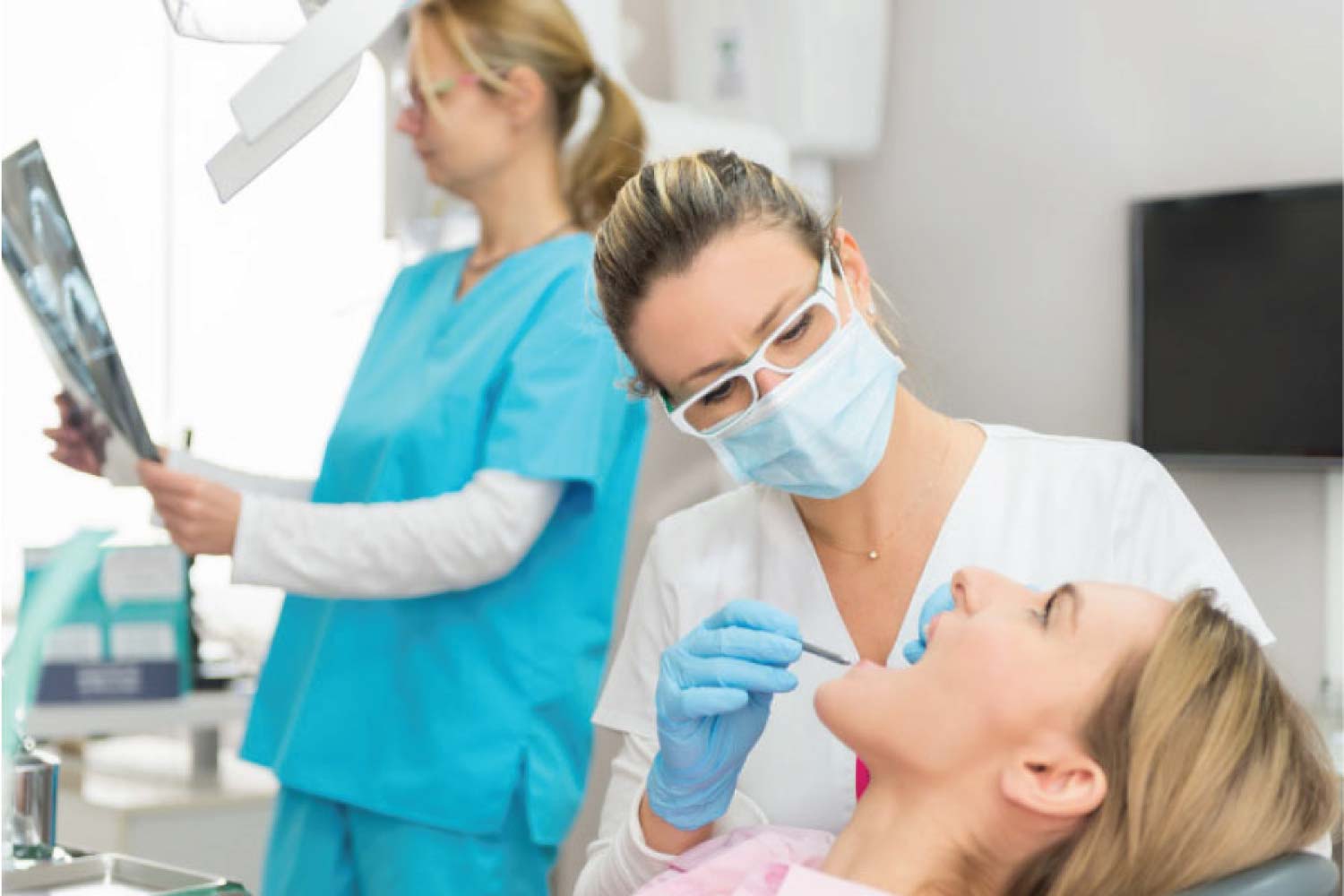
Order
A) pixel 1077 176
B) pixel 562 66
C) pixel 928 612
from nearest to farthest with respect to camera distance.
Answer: pixel 928 612
pixel 562 66
pixel 1077 176

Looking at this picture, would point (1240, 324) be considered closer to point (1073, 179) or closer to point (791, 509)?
point (1073, 179)

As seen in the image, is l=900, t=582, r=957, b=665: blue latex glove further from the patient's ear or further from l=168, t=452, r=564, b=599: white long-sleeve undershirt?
l=168, t=452, r=564, b=599: white long-sleeve undershirt

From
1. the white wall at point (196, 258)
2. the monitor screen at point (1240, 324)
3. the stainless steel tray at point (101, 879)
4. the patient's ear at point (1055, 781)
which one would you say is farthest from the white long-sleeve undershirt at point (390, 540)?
the white wall at point (196, 258)

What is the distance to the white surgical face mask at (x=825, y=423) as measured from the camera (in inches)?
48.8

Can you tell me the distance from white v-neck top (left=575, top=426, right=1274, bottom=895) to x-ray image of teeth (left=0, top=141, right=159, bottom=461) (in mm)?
529

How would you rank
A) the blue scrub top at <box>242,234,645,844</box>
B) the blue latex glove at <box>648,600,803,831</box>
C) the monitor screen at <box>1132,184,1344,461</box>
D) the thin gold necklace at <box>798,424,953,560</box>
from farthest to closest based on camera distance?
the monitor screen at <box>1132,184,1344,461</box> → the blue scrub top at <box>242,234,645,844</box> → the thin gold necklace at <box>798,424,953,560</box> → the blue latex glove at <box>648,600,803,831</box>

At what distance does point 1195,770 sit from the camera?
3.40 ft

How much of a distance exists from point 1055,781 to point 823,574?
31 cm

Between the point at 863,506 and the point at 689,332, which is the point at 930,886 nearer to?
the point at 863,506

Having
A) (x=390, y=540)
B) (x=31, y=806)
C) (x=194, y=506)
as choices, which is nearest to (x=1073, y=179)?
(x=390, y=540)

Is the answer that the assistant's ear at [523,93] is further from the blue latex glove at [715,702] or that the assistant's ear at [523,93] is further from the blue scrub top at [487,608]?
the blue latex glove at [715,702]

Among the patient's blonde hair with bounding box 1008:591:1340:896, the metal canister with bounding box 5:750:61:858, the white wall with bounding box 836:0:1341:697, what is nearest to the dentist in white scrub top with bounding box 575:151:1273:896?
the patient's blonde hair with bounding box 1008:591:1340:896

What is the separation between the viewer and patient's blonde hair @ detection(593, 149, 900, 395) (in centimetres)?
124

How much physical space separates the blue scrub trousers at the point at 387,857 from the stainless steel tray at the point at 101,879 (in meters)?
0.53
